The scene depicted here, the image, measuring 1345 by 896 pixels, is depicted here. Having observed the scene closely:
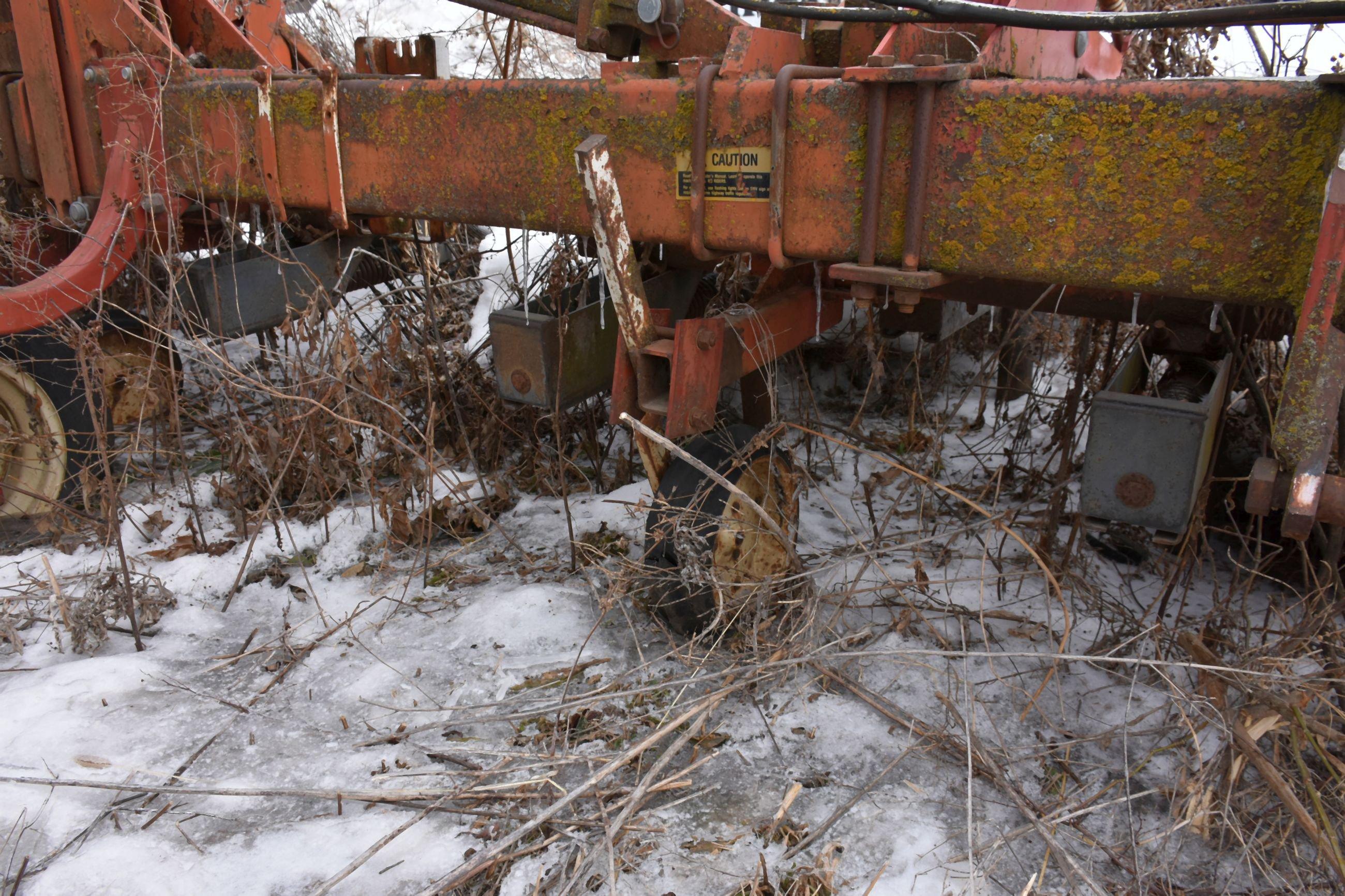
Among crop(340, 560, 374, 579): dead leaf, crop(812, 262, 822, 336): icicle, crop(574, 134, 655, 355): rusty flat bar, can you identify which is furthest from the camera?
crop(340, 560, 374, 579): dead leaf

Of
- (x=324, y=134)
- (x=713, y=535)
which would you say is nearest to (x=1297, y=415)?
(x=713, y=535)

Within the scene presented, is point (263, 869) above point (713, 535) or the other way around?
the other way around

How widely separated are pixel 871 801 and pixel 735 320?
1.21 m

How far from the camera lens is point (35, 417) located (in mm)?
3250

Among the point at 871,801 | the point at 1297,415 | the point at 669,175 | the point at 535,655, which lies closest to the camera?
the point at 1297,415

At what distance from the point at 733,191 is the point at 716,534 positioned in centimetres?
89

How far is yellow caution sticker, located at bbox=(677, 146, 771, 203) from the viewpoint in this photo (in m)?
2.27

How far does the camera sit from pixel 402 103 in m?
2.68

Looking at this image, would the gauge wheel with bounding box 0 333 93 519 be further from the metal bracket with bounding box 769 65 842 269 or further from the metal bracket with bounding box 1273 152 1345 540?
the metal bracket with bounding box 1273 152 1345 540

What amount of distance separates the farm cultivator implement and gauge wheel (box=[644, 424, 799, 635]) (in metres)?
0.02

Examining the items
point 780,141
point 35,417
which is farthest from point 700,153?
A: point 35,417

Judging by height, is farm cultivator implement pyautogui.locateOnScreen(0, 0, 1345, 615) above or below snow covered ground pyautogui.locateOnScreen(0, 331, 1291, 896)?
above

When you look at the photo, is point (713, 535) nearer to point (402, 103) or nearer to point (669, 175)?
point (669, 175)

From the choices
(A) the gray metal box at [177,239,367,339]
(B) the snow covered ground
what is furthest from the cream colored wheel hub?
(A) the gray metal box at [177,239,367,339]
